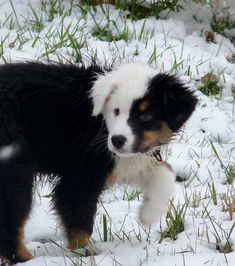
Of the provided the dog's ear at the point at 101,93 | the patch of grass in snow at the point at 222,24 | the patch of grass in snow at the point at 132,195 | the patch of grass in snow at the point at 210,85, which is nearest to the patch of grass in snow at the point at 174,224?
the patch of grass in snow at the point at 132,195

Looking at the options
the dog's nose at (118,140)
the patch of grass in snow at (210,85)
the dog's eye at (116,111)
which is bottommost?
the patch of grass in snow at (210,85)

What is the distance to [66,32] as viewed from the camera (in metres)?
7.32

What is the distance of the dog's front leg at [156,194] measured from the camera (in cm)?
456

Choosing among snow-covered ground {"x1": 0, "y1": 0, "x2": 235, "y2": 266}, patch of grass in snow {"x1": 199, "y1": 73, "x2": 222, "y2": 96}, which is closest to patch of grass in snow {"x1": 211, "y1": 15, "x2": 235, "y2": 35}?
snow-covered ground {"x1": 0, "y1": 0, "x2": 235, "y2": 266}

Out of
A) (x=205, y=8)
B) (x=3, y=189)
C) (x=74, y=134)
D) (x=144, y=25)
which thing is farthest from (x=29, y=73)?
(x=205, y=8)

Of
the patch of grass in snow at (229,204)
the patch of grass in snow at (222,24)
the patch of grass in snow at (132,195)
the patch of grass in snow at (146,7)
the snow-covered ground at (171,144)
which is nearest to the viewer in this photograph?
the snow-covered ground at (171,144)

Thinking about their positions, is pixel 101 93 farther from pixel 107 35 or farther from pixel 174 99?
pixel 107 35

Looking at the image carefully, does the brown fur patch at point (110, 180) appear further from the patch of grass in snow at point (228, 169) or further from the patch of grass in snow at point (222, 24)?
the patch of grass in snow at point (222, 24)

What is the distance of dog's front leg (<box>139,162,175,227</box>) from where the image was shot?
15.0 feet

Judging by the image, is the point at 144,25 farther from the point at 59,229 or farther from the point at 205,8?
the point at 59,229

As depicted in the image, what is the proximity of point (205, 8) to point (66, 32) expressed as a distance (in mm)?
1751

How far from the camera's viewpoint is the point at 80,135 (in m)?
4.40

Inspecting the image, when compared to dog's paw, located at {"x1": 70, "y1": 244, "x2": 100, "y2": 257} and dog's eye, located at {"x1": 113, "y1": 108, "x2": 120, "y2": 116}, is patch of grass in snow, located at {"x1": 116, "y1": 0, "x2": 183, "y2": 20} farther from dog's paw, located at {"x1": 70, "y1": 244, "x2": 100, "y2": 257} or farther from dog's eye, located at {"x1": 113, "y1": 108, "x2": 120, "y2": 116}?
dog's paw, located at {"x1": 70, "y1": 244, "x2": 100, "y2": 257}

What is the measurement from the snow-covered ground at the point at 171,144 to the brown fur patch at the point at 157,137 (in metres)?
0.56
